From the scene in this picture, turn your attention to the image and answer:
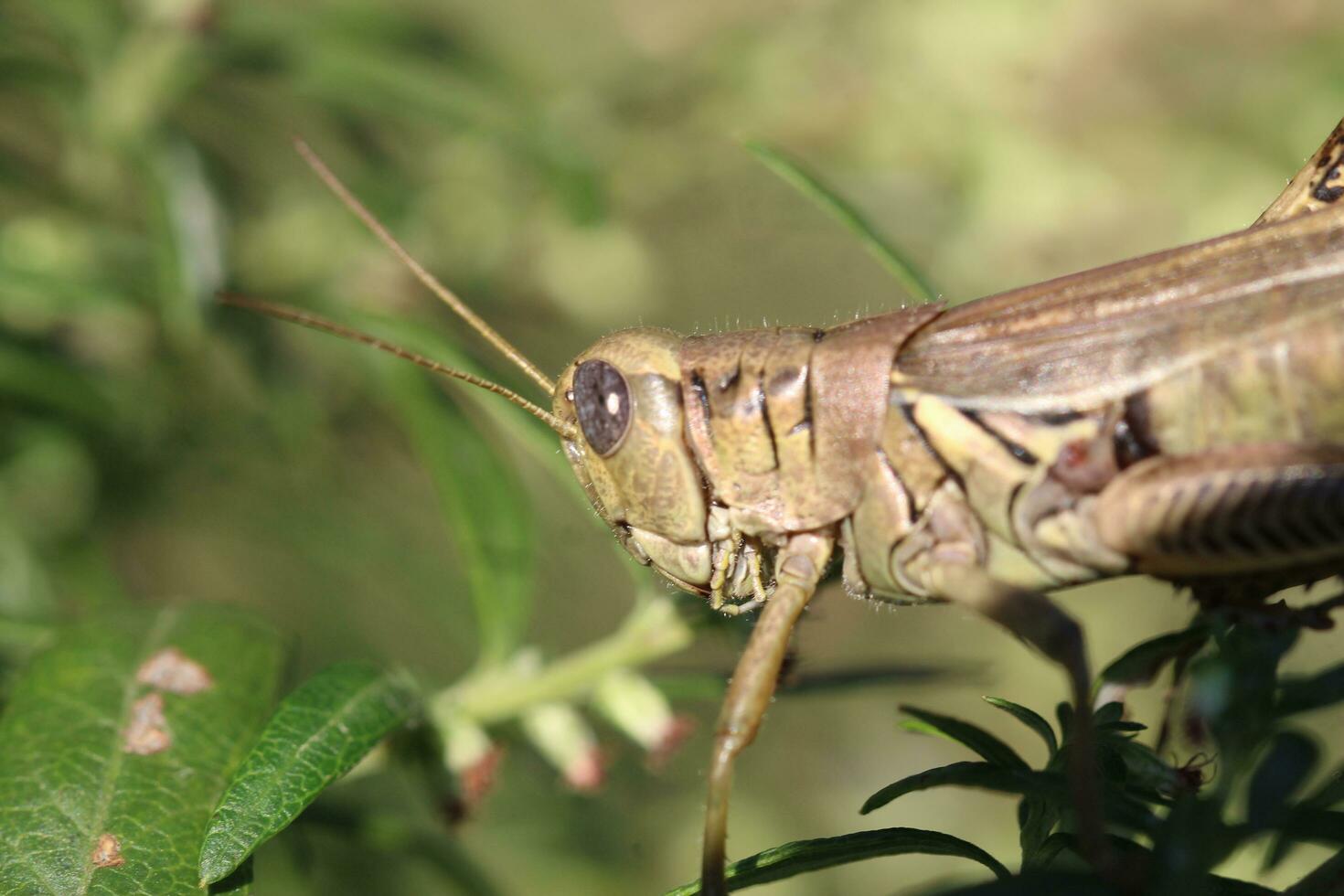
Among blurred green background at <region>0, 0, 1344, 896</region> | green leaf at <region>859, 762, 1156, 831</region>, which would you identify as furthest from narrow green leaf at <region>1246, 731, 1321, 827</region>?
blurred green background at <region>0, 0, 1344, 896</region>

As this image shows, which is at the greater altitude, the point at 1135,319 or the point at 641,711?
the point at 1135,319

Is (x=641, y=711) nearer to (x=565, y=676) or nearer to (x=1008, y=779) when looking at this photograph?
(x=565, y=676)

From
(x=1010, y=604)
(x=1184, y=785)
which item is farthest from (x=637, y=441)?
(x=1184, y=785)

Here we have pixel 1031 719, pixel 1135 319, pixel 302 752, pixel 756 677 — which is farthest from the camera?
pixel 1135 319

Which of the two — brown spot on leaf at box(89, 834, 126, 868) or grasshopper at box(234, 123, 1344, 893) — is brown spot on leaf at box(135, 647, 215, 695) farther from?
grasshopper at box(234, 123, 1344, 893)

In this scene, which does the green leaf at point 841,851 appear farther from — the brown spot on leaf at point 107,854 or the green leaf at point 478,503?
the green leaf at point 478,503

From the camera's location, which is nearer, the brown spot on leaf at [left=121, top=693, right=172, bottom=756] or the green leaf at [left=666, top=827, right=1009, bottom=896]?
the green leaf at [left=666, top=827, right=1009, bottom=896]

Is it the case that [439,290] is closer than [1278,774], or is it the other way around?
[1278,774]
